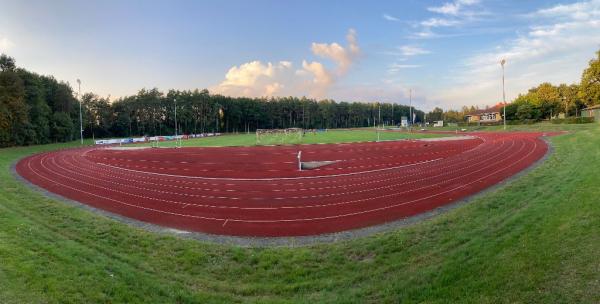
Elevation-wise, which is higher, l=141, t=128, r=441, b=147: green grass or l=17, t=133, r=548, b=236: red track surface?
l=141, t=128, r=441, b=147: green grass

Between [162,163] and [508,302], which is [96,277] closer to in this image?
[508,302]

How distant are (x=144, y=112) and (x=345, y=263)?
343ft

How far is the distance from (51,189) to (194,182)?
8.29 m

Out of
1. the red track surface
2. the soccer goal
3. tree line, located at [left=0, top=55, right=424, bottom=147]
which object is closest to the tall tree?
the red track surface

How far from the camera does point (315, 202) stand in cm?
1709

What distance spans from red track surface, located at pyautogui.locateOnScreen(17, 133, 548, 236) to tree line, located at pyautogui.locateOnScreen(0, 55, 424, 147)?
28.9 metres

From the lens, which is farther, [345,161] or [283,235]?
[345,161]

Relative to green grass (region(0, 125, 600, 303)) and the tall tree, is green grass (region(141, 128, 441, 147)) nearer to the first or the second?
the tall tree

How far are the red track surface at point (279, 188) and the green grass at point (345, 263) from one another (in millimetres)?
2187

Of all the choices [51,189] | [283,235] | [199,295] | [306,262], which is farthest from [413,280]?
[51,189]

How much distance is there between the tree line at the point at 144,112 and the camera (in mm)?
54125

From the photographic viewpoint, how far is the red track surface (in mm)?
14609

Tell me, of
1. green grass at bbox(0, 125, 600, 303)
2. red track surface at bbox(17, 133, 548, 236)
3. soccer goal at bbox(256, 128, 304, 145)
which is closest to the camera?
green grass at bbox(0, 125, 600, 303)

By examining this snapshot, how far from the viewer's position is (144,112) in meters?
103
